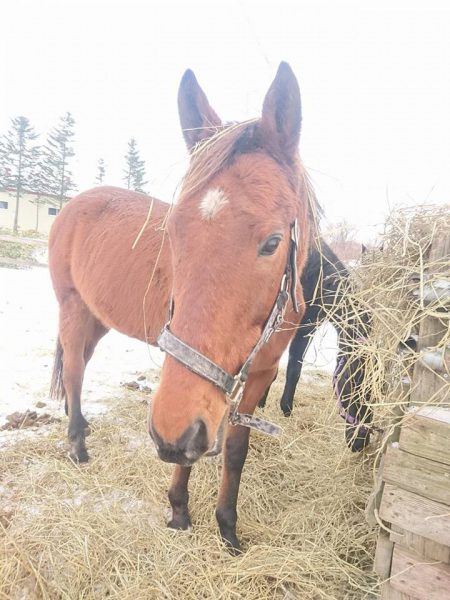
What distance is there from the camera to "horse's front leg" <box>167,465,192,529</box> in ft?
6.68

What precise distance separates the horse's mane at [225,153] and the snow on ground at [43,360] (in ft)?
3.36

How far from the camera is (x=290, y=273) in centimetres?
139

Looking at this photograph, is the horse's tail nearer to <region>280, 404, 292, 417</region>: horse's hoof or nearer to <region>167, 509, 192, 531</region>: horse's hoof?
<region>167, 509, 192, 531</region>: horse's hoof

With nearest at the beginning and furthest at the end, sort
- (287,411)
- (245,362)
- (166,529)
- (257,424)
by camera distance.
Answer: (245,362) → (257,424) → (166,529) → (287,411)

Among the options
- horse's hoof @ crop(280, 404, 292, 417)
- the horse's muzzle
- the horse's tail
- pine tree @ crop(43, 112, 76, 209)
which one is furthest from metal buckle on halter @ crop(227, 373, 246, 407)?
pine tree @ crop(43, 112, 76, 209)

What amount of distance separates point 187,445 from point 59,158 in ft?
119

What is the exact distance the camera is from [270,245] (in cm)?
123

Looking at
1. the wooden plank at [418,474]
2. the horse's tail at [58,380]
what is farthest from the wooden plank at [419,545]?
the horse's tail at [58,380]

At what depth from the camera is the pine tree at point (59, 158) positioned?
1210 inches

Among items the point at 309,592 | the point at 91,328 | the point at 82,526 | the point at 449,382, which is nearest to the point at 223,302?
the point at 449,382

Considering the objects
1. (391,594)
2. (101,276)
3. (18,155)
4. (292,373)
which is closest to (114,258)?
(101,276)

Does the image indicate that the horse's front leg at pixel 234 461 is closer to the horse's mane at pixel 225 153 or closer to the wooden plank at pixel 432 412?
the wooden plank at pixel 432 412

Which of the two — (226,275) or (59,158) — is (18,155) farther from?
(226,275)

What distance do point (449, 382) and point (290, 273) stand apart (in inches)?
26.3
